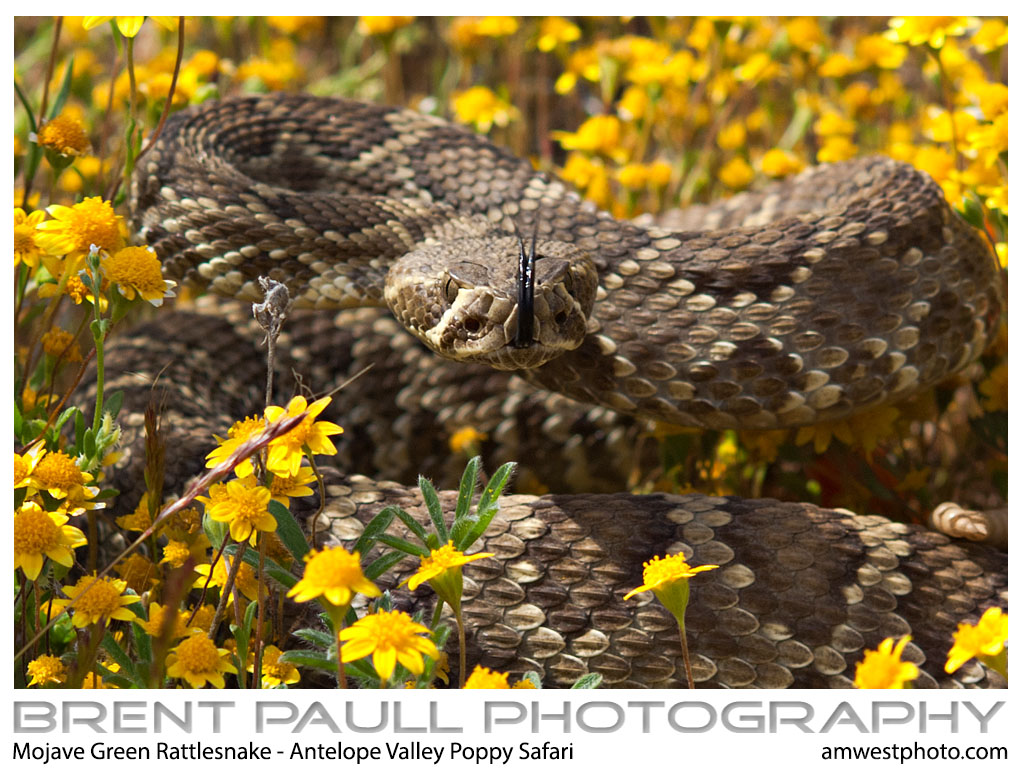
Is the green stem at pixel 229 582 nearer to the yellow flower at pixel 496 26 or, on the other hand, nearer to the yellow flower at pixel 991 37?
the yellow flower at pixel 991 37

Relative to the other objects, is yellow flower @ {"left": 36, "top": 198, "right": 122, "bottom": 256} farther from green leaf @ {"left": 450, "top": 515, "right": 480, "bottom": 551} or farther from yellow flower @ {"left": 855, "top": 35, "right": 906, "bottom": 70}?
yellow flower @ {"left": 855, "top": 35, "right": 906, "bottom": 70}

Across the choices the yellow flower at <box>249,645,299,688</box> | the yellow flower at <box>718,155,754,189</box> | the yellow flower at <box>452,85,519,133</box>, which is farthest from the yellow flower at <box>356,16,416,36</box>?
the yellow flower at <box>249,645,299,688</box>

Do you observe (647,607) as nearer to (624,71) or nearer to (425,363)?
(425,363)

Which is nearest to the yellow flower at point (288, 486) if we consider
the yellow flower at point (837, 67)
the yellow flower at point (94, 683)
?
the yellow flower at point (94, 683)

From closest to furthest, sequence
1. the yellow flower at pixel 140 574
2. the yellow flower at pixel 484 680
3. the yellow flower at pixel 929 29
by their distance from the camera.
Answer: the yellow flower at pixel 484 680 → the yellow flower at pixel 140 574 → the yellow flower at pixel 929 29

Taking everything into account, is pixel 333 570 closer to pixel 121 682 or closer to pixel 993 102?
pixel 121 682

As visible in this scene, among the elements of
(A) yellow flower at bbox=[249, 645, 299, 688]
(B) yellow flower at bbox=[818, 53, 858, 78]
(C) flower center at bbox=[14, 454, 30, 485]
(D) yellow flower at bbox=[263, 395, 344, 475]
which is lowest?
(A) yellow flower at bbox=[249, 645, 299, 688]
